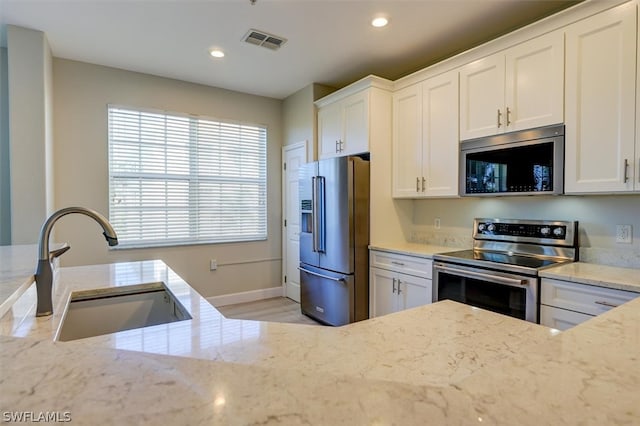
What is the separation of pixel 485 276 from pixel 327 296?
1.59 m

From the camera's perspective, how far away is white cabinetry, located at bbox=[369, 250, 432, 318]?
2.73m

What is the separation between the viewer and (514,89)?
241 cm

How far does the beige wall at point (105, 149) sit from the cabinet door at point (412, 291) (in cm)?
216

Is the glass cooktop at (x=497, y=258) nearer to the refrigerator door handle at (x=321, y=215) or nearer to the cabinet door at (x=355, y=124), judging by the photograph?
the refrigerator door handle at (x=321, y=215)

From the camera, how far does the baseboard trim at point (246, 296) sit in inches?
163

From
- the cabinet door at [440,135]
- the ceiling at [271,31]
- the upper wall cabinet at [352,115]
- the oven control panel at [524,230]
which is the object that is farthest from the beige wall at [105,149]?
the oven control panel at [524,230]

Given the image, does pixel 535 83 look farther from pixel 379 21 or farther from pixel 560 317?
pixel 560 317

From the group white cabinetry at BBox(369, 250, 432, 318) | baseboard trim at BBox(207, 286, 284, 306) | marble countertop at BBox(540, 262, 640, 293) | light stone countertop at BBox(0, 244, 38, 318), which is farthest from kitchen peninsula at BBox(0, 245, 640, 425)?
baseboard trim at BBox(207, 286, 284, 306)

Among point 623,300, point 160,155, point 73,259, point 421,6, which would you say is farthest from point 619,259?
point 73,259

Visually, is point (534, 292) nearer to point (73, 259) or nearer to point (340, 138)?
point (340, 138)

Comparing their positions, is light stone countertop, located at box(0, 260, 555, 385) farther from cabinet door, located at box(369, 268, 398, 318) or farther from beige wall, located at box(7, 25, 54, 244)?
beige wall, located at box(7, 25, 54, 244)

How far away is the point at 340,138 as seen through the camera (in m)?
3.59

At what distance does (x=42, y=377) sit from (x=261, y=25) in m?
2.83

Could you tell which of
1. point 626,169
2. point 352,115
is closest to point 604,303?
point 626,169
